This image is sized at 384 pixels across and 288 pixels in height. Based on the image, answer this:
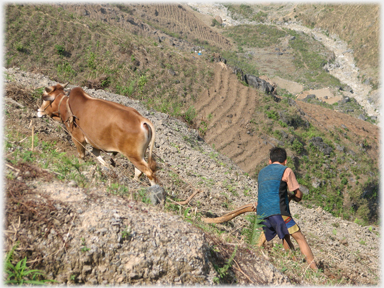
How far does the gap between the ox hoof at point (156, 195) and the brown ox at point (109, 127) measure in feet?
1.78

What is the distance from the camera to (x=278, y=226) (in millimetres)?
4207

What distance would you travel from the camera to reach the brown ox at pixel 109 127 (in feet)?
→ 15.4

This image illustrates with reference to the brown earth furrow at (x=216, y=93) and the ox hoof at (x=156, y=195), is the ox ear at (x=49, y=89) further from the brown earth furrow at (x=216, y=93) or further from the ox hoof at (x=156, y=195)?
the brown earth furrow at (x=216, y=93)

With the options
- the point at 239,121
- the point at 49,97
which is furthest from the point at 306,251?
the point at 239,121

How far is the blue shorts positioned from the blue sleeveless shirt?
2.7 inches

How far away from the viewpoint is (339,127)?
2175 cm

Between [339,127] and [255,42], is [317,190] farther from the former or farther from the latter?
[255,42]

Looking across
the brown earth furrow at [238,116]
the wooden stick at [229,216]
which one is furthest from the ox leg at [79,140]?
the brown earth furrow at [238,116]

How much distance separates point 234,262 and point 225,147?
1318 cm

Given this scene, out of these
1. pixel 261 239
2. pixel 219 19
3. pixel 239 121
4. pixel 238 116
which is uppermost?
pixel 219 19

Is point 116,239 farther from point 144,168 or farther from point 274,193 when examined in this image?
point 274,193

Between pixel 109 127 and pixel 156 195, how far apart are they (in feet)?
4.41

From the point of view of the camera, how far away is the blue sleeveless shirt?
14.0 feet

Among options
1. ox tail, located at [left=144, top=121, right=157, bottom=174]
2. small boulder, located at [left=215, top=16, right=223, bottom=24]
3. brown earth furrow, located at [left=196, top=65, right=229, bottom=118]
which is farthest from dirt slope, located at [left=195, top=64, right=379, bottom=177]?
small boulder, located at [left=215, top=16, right=223, bottom=24]
